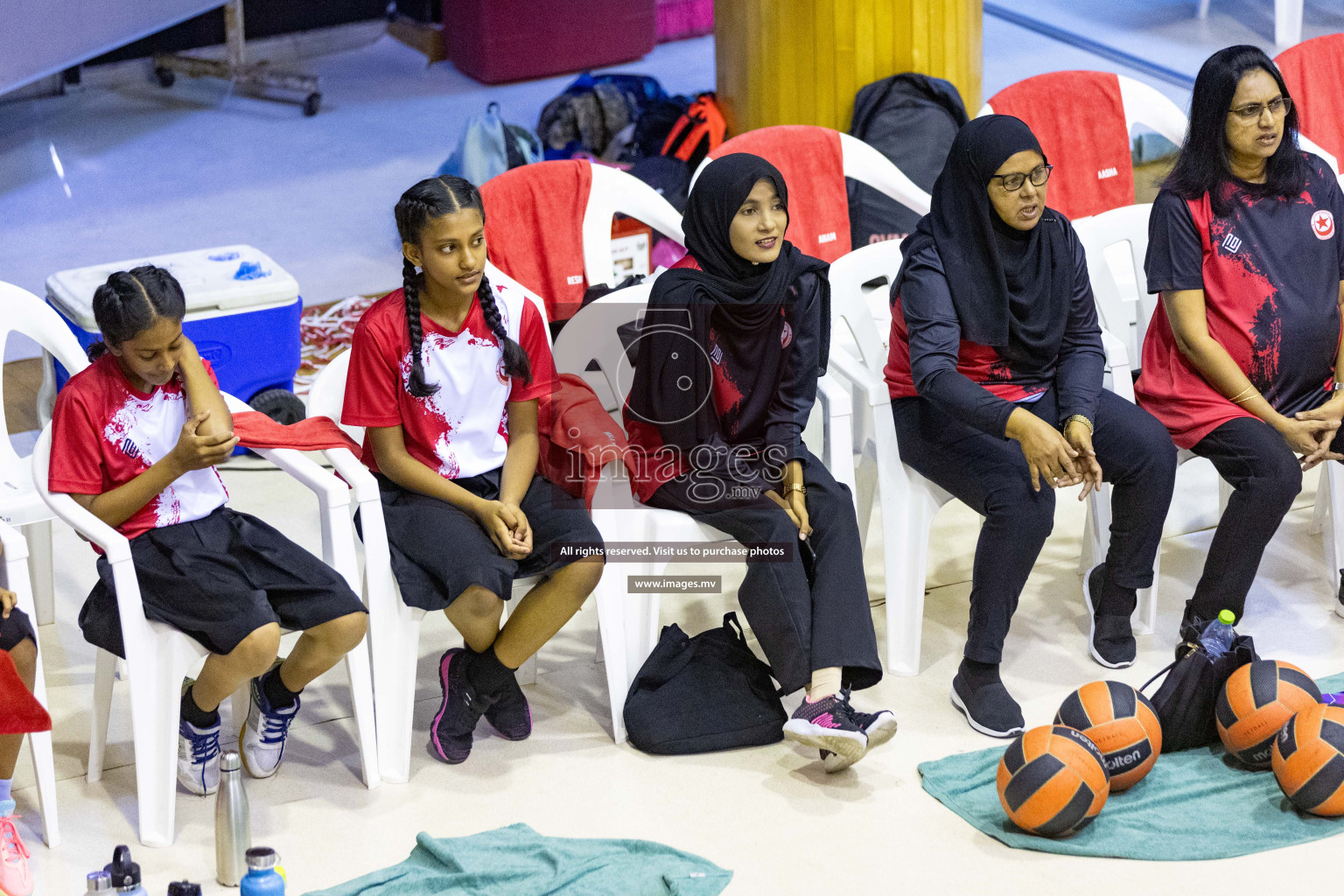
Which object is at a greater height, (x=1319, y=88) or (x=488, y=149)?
(x=1319, y=88)

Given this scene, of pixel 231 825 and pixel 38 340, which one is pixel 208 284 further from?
pixel 231 825

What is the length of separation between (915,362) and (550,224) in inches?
44.4

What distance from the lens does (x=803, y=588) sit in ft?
9.98

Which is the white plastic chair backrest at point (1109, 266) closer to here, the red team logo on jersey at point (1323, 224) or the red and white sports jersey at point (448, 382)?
the red team logo on jersey at point (1323, 224)

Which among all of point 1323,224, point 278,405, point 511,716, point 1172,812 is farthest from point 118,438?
point 1323,224

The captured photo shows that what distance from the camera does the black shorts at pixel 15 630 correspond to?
2.68 metres

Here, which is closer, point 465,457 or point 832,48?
point 465,457

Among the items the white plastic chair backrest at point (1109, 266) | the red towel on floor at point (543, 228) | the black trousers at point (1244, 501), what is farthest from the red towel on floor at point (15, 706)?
the white plastic chair backrest at point (1109, 266)

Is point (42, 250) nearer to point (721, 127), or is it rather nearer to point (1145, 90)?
point (721, 127)

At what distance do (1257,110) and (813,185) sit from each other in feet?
4.17

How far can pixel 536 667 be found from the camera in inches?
134

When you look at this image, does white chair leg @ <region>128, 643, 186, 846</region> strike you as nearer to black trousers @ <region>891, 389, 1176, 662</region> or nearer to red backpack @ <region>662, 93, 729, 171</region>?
black trousers @ <region>891, 389, 1176, 662</region>

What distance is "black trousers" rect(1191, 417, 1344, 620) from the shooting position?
3230mm

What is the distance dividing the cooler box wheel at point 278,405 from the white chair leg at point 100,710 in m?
1.34
